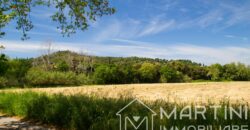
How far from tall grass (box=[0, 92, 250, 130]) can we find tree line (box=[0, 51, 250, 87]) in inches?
837

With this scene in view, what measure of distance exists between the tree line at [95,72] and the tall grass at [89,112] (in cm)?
2127

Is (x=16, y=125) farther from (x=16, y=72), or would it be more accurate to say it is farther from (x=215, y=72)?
(x=215, y=72)

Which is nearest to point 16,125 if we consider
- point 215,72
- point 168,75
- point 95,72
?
point 95,72

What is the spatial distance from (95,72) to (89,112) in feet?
258

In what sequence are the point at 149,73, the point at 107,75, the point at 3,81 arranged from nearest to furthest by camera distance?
the point at 3,81
the point at 107,75
the point at 149,73

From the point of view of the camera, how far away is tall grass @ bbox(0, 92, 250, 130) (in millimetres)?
9234

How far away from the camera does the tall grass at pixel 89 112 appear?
30.3ft

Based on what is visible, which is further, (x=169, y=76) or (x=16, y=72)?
(x=169, y=76)

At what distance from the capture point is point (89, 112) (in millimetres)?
11656

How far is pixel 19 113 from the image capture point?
16.2 m

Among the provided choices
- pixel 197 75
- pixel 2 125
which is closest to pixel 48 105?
pixel 2 125

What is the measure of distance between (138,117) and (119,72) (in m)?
83.5

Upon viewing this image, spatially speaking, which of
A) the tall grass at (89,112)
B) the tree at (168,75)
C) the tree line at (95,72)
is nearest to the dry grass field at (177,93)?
the tall grass at (89,112)

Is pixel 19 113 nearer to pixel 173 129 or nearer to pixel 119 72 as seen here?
pixel 173 129
